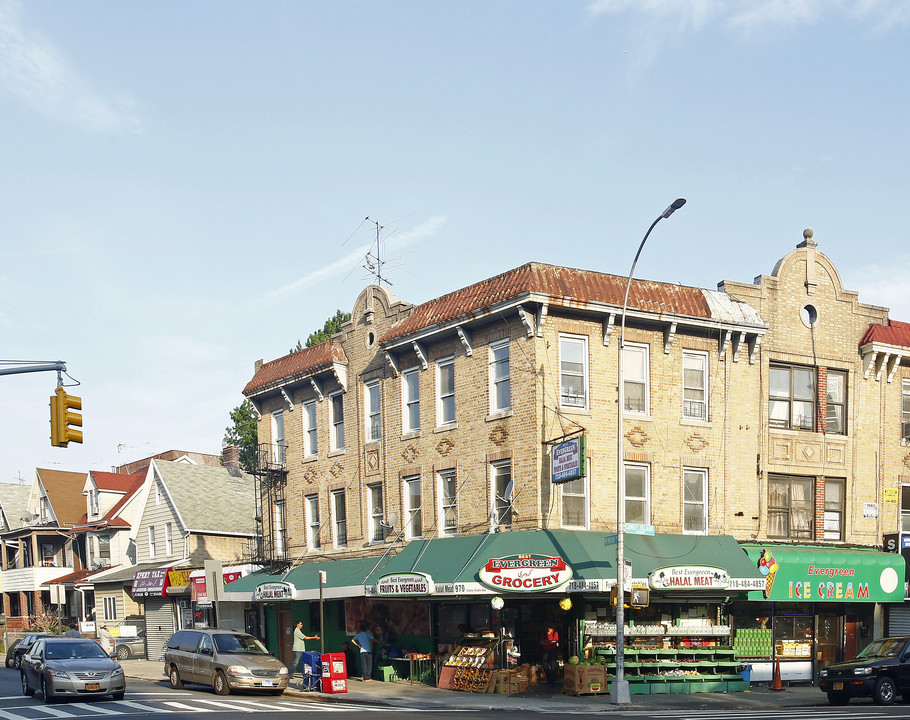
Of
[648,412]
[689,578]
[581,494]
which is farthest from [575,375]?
[689,578]

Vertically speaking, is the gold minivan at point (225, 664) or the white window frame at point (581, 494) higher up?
the white window frame at point (581, 494)

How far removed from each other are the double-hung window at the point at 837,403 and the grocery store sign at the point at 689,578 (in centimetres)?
732

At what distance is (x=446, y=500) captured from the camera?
2956cm

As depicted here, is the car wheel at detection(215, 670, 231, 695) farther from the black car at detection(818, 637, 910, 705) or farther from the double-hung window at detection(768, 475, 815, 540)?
the double-hung window at detection(768, 475, 815, 540)

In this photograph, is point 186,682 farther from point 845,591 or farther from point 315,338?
point 315,338

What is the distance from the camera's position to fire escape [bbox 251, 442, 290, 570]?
122ft

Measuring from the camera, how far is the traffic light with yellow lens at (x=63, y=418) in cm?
1950

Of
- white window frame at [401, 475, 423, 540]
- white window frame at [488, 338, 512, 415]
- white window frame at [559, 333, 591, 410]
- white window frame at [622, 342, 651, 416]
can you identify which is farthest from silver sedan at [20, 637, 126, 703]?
white window frame at [622, 342, 651, 416]

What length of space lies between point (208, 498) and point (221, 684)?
2374 centimetres

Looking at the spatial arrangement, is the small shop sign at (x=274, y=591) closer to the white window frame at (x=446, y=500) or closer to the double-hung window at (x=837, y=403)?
the white window frame at (x=446, y=500)

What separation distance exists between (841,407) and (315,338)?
3567cm

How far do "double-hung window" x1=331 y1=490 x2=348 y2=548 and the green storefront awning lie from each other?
12911 mm

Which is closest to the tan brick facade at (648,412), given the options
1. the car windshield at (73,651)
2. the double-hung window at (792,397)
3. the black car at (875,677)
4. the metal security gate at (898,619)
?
the double-hung window at (792,397)

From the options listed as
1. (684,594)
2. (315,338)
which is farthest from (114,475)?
(684,594)
